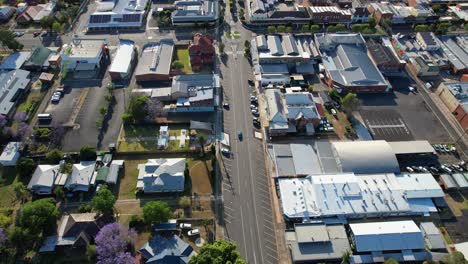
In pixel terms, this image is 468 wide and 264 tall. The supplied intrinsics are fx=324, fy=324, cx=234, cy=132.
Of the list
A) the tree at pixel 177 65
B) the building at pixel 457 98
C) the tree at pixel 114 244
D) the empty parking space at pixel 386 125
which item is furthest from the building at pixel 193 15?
the tree at pixel 114 244

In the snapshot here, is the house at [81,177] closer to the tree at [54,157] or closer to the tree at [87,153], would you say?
the tree at [87,153]

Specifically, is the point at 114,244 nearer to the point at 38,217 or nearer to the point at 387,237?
the point at 38,217

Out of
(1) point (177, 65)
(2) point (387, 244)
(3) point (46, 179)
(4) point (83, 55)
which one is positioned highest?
(4) point (83, 55)

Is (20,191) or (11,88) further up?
(11,88)

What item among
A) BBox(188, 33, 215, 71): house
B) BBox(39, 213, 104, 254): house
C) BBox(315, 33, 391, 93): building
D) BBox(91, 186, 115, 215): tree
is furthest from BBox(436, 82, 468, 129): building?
BBox(39, 213, 104, 254): house

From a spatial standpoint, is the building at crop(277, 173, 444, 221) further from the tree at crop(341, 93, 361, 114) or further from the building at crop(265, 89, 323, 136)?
the tree at crop(341, 93, 361, 114)

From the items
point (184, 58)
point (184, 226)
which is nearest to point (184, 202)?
point (184, 226)

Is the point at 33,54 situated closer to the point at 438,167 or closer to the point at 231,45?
the point at 231,45
